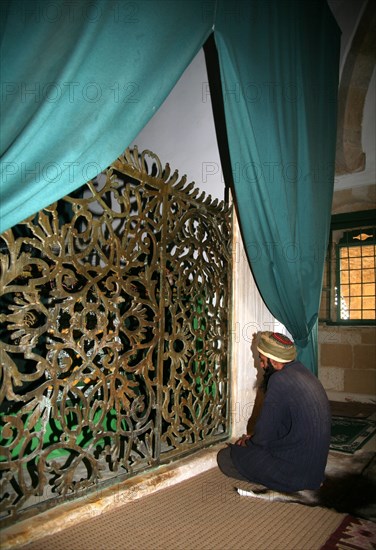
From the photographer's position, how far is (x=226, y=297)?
294 cm

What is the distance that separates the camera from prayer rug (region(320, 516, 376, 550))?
169 centimetres

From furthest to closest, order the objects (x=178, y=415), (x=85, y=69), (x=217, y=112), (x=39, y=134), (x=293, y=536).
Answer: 1. (x=217, y=112)
2. (x=178, y=415)
3. (x=293, y=536)
4. (x=85, y=69)
5. (x=39, y=134)

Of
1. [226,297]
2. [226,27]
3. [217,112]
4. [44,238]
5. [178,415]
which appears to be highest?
[217,112]

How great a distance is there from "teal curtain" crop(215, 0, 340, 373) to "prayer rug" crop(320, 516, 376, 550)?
122 cm

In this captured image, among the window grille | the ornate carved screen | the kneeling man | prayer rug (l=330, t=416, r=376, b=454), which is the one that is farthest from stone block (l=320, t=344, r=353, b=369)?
the kneeling man

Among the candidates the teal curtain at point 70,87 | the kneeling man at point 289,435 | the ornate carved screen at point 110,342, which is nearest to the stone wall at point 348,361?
the ornate carved screen at point 110,342

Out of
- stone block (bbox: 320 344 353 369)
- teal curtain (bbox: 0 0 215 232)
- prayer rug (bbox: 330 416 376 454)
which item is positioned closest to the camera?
teal curtain (bbox: 0 0 215 232)

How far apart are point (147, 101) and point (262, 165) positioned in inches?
40.8

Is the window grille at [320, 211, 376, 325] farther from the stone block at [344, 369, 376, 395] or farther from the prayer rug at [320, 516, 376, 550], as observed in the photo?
A: the prayer rug at [320, 516, 376, 550]

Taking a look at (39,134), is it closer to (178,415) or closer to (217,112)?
(178,415)

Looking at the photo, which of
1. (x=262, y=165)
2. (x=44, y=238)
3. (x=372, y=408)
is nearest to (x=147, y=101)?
(x=44, y=238)

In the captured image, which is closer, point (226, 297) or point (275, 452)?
point (275, 452)

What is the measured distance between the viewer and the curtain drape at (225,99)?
1.42 metres

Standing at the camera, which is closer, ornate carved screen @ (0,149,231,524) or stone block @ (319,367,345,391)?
ornate carved screen @ (0,149,231,524)
